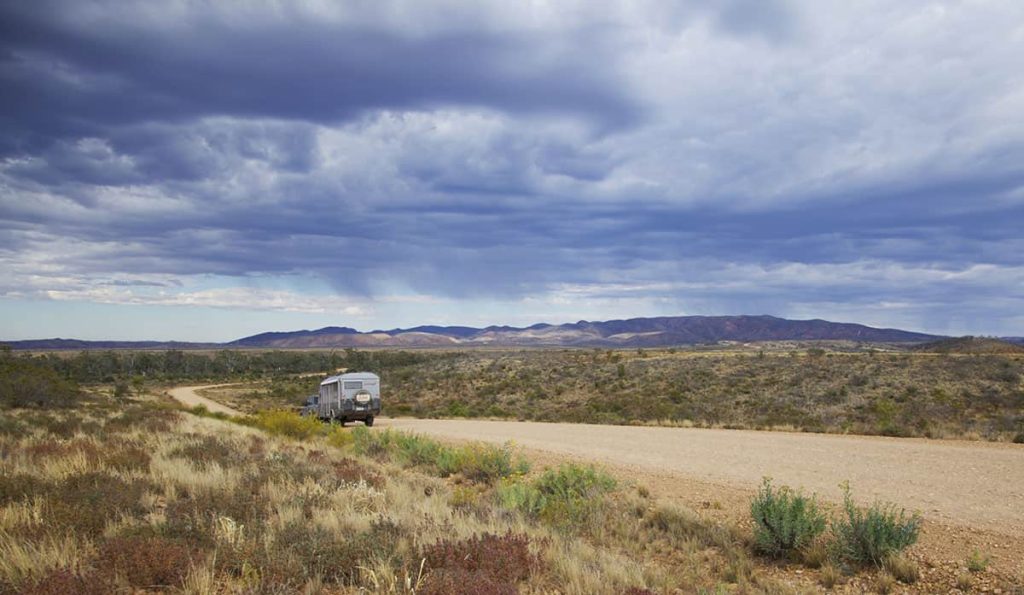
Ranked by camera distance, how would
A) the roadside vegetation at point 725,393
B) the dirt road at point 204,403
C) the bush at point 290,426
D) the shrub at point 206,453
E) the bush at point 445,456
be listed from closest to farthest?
the shrub at point 206,453
the bush at point 445,456
the bush at point 290,426
the roadside vegetation at point 725,393
the dirt road at point 204,403

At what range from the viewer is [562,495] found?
36.3 feet

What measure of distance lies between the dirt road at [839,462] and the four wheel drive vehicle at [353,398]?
7123 mm

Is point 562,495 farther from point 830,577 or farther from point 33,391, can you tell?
point 33,391

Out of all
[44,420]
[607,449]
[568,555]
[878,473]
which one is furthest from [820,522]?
[44,420]

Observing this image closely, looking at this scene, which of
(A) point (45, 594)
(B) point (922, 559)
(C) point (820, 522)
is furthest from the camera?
(C) point (820, 522)

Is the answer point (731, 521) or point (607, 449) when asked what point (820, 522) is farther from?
point (607, 449)

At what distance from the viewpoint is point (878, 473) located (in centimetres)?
1252

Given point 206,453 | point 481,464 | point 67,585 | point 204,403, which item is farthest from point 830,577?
point 204,403

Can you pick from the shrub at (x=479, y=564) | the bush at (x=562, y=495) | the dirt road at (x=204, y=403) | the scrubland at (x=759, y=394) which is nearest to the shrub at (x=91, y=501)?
the shrub at (x=479, y=564)

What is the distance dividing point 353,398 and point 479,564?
23106 mm

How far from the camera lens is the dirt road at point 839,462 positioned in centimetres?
1005

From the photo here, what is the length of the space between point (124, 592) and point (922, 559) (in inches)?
332

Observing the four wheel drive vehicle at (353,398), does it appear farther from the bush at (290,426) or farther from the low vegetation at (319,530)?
the low vegetation at (319,530)

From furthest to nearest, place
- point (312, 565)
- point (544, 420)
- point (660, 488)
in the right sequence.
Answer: point (544, 420), point (660, 488), point (312, 565)
